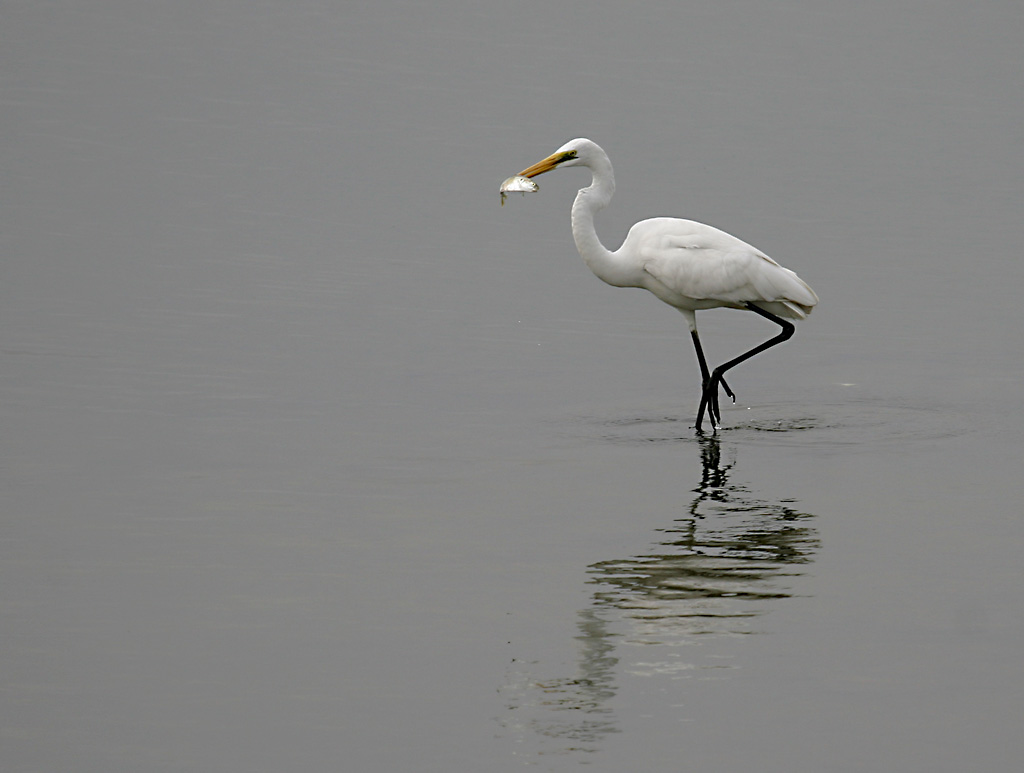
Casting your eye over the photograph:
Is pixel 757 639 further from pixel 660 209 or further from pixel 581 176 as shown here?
pixel 581 176

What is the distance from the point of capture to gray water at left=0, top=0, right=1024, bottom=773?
696 centimetres

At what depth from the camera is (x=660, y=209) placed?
830 inches

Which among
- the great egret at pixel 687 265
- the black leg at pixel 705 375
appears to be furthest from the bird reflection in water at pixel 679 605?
the great egret at pixel 687 265

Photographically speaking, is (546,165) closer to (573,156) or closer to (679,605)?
(573,156)

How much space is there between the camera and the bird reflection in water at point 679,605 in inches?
275

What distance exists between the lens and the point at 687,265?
41.4ft

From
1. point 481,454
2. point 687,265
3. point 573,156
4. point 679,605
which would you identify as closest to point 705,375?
point 687,265

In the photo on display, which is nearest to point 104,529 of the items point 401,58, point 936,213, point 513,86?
point 936,213

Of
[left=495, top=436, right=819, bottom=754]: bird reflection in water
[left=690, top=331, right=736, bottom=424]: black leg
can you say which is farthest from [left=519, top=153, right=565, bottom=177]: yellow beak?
[left=495, top=436, right=819, bottom=754]: bird reflection in water

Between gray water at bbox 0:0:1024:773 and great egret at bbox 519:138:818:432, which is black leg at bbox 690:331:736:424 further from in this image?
gray water at bbox 0:0:1024:773

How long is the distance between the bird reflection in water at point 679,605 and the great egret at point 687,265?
246 cm

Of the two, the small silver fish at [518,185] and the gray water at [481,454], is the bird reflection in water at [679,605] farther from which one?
the small silver fish at [518,185]

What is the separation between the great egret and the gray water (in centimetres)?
81

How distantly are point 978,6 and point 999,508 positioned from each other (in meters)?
40.0
